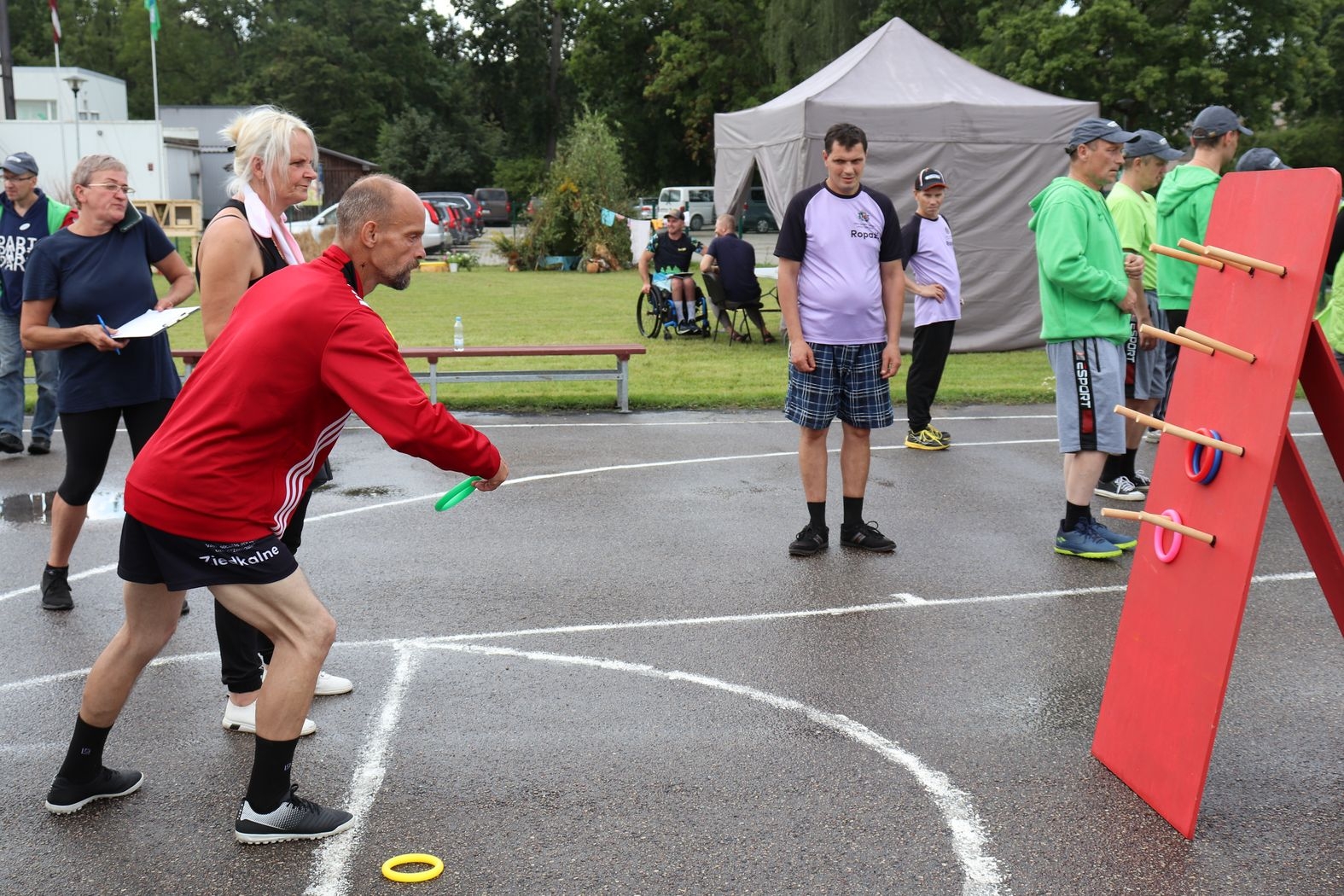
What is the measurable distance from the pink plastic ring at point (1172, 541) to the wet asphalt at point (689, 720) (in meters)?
0.73

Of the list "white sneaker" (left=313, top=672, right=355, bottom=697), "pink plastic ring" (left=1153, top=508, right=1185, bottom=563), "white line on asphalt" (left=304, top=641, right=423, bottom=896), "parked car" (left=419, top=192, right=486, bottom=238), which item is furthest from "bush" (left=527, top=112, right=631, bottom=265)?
"pink plastic ring" (left=1153, top=508, right=1185, bottom=563)

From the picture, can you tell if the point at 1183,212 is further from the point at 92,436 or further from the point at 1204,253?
the point at 92,436

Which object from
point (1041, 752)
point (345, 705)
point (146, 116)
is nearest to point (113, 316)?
point (345, 705)

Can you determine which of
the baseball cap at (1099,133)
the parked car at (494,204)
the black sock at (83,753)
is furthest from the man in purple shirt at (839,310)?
the parked car at (494,204)

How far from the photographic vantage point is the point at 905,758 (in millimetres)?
4238

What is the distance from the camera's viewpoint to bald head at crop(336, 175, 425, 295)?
139 inches

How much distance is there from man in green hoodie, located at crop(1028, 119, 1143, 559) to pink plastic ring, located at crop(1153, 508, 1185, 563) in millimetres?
2453

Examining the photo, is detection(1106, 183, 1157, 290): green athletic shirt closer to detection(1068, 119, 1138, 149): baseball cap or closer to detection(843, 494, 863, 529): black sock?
detection(1068, 119, 1138, 149): baseball cap

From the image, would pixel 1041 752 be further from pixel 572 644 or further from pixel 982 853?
pixel 572 644

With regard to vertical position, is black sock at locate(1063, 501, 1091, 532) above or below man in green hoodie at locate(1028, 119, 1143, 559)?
below

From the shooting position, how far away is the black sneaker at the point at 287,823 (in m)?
3.65

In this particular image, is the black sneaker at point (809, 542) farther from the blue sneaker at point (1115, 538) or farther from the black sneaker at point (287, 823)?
the black sneaker at point (287, 823)

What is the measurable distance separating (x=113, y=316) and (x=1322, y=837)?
514cm

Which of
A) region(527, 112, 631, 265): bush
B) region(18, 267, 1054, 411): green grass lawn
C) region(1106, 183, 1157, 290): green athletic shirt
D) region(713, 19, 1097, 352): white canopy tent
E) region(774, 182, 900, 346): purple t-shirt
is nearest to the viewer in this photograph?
region(774, 182, 900, 346): purple t-shirt
